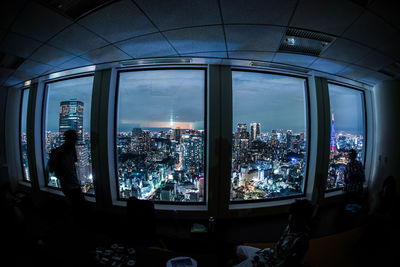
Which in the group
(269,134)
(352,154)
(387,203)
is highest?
(269,134)

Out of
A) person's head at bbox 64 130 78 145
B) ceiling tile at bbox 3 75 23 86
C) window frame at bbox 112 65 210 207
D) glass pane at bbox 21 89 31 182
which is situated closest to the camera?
person's head at bbox 64 130 78 145

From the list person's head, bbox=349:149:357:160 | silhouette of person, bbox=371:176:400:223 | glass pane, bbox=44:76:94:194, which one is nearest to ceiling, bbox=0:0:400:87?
glass pane, bbox=44:76:94:194

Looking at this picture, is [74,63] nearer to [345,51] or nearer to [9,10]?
[9,10]

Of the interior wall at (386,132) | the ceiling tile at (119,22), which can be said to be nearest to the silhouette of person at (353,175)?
the interior wall at (386,132)

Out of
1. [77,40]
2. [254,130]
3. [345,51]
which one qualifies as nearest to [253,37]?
[345,51]

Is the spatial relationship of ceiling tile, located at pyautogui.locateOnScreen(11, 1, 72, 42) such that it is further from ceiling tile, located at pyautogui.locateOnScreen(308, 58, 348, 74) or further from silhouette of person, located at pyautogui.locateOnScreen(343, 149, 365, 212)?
silhouette of person, located at pyautogui.locateOnScreen(343, 149, 365, 212)

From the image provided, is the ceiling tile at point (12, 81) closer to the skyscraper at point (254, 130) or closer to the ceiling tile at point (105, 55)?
the ceiling tile at point (105, 55)

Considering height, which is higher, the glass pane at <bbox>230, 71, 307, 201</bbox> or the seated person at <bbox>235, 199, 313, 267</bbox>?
the glass pane at <bbox>230, 71, 307, 201</bbox>
